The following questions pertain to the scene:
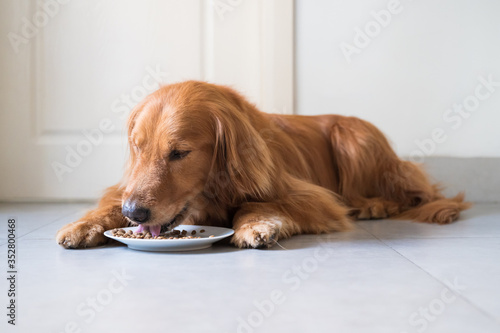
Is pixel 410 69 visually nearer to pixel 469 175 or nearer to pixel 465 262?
pixel 469 175

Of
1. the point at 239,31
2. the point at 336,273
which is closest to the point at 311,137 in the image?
the point at 239,31

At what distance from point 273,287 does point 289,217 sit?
673mm

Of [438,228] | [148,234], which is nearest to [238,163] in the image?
[148,234]

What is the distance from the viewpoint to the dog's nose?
5.06 feet

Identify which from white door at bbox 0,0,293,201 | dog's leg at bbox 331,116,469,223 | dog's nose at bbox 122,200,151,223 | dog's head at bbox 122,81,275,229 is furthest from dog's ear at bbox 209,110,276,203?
white door at bbox 0,0,293,201

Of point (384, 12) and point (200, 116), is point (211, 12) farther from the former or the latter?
point (200, 116)

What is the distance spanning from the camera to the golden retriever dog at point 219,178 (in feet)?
5.37

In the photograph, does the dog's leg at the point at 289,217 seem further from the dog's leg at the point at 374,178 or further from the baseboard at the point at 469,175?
the baseboard at the point at 469,175

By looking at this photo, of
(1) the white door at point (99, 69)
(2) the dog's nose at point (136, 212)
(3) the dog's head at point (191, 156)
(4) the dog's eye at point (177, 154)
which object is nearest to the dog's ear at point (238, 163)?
(3) the dog's head at point (191, 156)

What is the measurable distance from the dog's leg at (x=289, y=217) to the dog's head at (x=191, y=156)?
0.08 m

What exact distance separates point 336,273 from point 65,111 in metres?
2.31

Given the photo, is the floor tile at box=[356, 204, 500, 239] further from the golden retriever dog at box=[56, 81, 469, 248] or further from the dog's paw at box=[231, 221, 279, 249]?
the dog's paw at box=[231, 221, 279, 249]

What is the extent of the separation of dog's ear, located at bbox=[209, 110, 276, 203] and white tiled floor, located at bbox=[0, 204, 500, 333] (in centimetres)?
22

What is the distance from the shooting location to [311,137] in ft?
7.99
